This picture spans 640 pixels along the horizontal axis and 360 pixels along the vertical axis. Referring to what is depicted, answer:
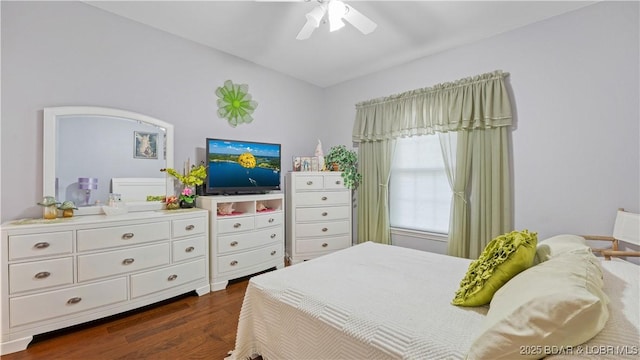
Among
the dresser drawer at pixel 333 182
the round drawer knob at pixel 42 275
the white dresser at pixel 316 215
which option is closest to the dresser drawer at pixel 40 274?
the round drawer knob at pixel 42 275

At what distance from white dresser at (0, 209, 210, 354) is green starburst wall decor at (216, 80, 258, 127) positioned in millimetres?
1360

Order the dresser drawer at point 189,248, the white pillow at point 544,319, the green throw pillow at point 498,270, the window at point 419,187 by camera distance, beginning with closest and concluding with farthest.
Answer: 1. the white pillow at point 544,319
2. the green throw pillow at point 498,270
3. the dresser drawer at point 189,248
4. the window at point 419,187

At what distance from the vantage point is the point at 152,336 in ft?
6.29

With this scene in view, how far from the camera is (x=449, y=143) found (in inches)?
122

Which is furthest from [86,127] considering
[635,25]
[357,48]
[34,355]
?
[635,25]

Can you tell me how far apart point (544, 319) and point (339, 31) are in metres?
2.84

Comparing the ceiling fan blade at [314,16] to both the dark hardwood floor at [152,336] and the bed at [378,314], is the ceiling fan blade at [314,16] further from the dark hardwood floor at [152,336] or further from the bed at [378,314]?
the dark hardwood floor at [152,336]

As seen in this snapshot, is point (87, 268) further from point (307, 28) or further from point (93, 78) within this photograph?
point (307, 28)

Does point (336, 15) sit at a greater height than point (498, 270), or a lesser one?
greater

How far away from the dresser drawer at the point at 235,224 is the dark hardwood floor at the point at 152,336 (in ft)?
2.40

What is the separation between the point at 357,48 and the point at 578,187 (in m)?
2.59

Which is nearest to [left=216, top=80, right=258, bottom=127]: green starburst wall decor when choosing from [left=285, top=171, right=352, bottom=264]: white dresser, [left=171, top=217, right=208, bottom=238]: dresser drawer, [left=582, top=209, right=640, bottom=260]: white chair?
[left=285, top=171, right=352, bottom=264]: white dresser

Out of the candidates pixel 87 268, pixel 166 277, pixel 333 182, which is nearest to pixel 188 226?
pixel 166 277

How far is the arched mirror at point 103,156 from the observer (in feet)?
7.26
